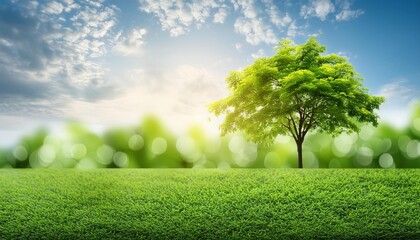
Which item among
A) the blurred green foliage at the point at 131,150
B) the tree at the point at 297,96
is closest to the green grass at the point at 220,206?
the tree at the point at 297,96

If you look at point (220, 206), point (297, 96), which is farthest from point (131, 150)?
point (220, 206)

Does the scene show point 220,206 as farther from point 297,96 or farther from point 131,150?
point 131,150

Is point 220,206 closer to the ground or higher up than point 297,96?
closer to the ground

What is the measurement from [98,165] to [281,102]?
1463 centimetres

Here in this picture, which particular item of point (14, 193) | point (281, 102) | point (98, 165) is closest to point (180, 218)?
point (14, 193)

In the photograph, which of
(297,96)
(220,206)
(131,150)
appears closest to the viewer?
(220,206)

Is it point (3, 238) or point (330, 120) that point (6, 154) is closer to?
point (3, 238)

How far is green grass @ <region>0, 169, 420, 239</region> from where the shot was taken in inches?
318

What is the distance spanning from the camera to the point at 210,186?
10320 mm

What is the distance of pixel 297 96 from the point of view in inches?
583

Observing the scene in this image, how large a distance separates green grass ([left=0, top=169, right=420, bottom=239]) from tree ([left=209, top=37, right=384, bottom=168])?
378cm

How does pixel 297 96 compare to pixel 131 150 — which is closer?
pixel 297 96

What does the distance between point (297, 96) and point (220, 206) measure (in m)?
7.42

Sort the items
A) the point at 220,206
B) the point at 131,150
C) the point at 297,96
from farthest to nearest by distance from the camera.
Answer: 1. the point at 131,150
2. the point at 297,96
3. the point at 220,206
